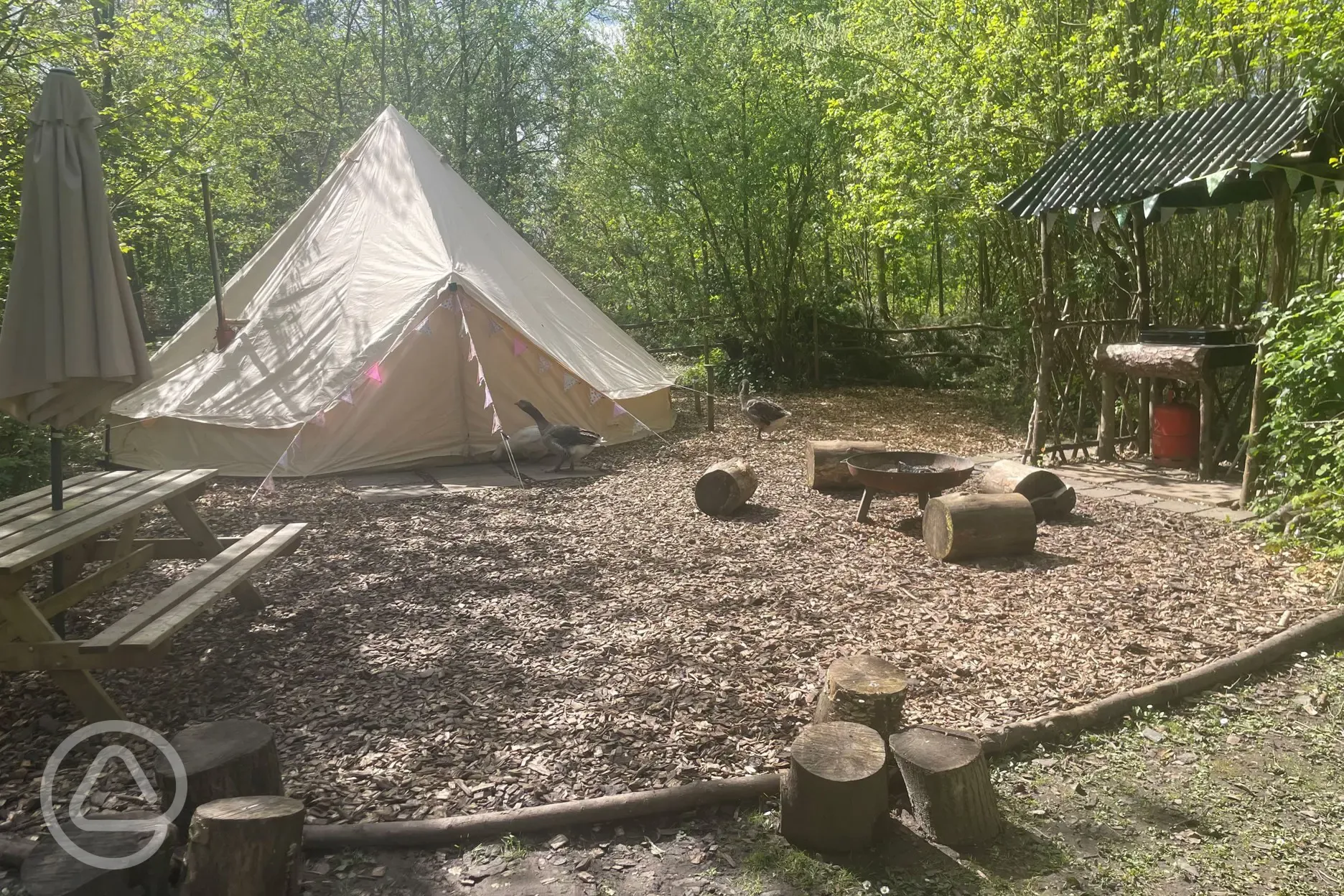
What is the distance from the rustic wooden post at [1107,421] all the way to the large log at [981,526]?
339cm

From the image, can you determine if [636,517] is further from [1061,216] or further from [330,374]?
[1061,216]

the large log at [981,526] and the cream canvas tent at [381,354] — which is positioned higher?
the cream canvas tent at [381,354]

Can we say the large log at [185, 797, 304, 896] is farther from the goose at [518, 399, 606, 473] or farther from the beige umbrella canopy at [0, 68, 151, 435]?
the goose at [518, 399, 606, 473]

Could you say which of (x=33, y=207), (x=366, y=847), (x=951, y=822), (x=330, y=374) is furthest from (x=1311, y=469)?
(x=330, y=374)

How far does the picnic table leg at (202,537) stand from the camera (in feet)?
15.3

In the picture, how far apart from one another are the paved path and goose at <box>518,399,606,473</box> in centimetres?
368

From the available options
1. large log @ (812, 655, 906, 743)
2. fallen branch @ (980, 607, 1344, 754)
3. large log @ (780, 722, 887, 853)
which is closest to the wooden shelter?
fallen branch @ (980, 607, 1344, 754)

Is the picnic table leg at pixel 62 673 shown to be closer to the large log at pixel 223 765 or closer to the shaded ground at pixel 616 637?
the shaded ground at pixel 616 637

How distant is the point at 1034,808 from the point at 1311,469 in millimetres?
3786

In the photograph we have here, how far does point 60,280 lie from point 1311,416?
6.43 m

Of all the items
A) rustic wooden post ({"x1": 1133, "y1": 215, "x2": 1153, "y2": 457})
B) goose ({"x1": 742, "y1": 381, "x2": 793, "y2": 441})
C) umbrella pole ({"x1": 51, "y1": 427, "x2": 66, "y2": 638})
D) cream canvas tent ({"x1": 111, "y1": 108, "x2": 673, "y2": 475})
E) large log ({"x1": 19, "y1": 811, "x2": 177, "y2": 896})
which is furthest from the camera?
goose ({"x1": 742, "y1": 381, "x2": 793, "y2": 441})

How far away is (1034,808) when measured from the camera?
9.32ft

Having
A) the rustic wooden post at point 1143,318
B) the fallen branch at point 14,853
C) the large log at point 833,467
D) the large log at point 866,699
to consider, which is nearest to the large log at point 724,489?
the large log at point 833,467

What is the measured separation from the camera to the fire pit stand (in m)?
5.77
